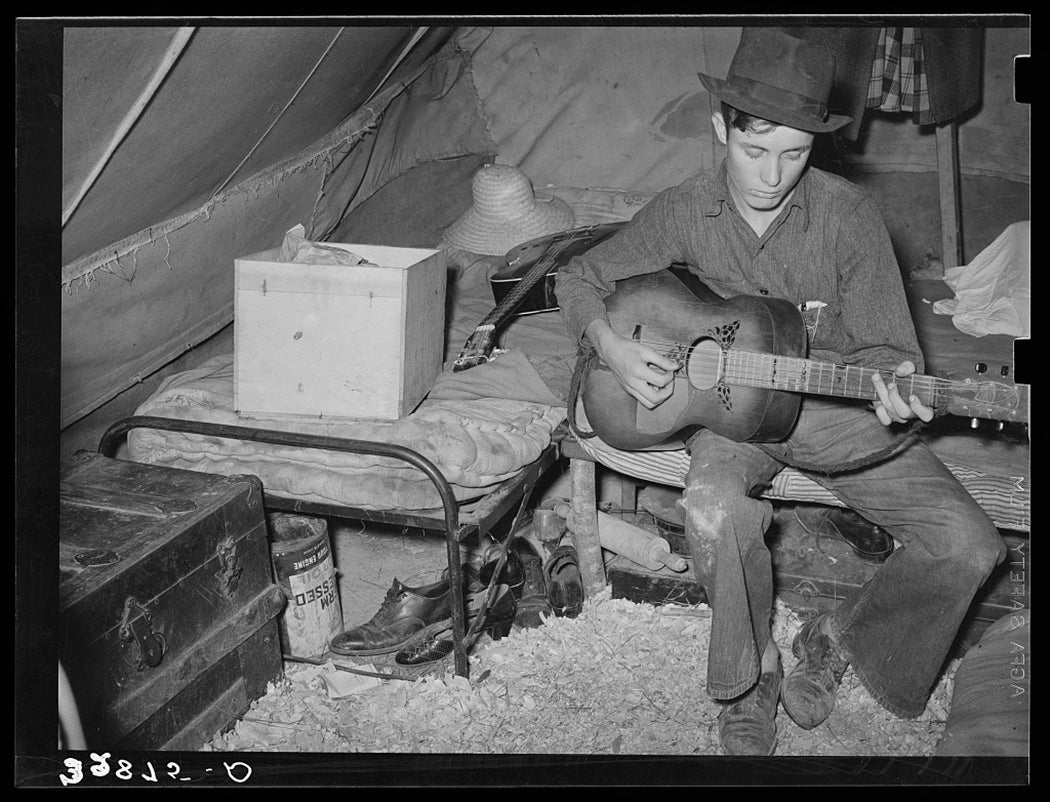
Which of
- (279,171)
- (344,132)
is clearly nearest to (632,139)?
(344,132)

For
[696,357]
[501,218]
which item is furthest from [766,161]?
[501,218]

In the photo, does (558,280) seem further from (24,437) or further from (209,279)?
(24,437)

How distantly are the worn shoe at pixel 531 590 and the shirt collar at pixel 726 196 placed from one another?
1.11 meters

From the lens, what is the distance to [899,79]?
382 cm

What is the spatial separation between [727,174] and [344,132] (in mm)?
1393

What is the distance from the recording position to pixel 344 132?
324 cm

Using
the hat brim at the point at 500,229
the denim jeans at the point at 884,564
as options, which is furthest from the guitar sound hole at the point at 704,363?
the hat brim at the point at 500,229

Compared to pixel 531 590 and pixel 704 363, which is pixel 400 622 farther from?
pixel 704 363

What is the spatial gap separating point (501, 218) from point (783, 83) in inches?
78.5

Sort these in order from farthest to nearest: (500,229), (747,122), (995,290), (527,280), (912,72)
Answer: (500,229) → (912,72) → (995,290) → (527,280) → (747,122)

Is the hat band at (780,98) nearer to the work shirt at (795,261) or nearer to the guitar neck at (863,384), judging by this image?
the work shirt at (795,261)

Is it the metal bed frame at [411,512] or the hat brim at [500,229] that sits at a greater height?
the hat brim at [500,229]

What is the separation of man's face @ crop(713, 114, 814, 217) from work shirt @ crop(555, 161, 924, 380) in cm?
7

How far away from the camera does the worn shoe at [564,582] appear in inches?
112
